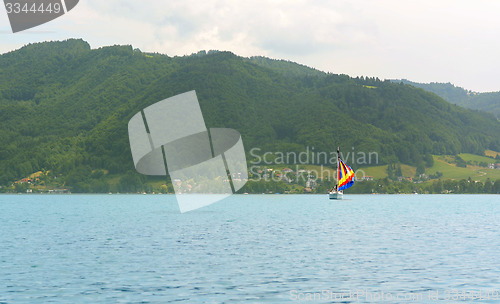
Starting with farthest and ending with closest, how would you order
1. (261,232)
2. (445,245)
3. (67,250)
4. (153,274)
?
(261,232) < (445,245) < (67,250) < (153,274)

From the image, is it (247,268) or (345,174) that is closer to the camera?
(247,268)

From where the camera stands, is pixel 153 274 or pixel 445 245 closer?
pixel 153 274

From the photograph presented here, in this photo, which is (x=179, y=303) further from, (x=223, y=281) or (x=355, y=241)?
(x=355, y=241)

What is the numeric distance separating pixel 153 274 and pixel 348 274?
534 inches

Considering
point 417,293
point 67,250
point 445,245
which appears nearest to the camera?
point 417,293

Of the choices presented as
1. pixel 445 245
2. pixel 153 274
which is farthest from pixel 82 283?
pixel 445 245

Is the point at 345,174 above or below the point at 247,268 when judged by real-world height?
above

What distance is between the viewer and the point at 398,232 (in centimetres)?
7162

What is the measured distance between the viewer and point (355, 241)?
Answer: 5856cm

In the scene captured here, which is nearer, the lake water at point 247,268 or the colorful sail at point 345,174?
the lake water at point 247,268

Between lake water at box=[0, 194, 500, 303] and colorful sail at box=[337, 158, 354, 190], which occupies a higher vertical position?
colorful sail at box=[337, 158, 354, 190]

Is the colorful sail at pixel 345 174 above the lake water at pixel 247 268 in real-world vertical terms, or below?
above

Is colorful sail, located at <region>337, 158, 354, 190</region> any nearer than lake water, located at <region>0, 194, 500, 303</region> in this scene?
No

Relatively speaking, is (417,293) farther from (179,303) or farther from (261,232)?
(261,232)
